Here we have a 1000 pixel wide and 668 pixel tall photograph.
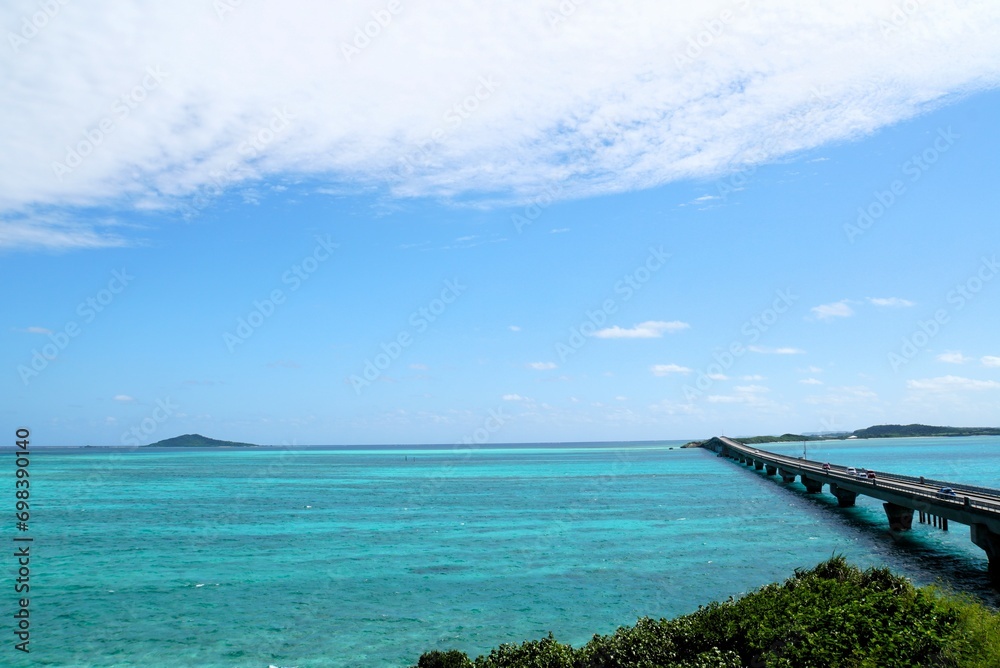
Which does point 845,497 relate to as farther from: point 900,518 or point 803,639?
point 803,639

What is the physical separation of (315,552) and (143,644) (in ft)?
60.4

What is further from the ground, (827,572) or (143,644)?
(827,572)

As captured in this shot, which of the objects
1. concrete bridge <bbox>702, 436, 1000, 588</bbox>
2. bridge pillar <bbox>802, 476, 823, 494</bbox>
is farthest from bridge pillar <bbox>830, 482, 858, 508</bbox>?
bridge pillar <bbox>802, 476, 823, 494</bbox>

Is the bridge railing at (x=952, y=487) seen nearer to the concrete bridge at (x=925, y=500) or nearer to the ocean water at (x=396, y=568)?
the concrete bridge at (x=925, y=500)

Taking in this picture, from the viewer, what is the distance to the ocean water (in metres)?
26.1

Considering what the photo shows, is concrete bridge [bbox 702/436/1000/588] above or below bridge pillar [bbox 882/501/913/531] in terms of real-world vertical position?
above

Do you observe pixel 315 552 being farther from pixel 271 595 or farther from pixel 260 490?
pixel 260 490

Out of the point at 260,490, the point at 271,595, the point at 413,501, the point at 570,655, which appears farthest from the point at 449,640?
the point at 260,490

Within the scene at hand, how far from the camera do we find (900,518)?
168ft

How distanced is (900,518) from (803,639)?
40.2 meters

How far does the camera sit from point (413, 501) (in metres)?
77.6

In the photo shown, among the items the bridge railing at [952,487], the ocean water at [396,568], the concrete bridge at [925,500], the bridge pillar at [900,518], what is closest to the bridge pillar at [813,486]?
the concrete bridge at [925,500]

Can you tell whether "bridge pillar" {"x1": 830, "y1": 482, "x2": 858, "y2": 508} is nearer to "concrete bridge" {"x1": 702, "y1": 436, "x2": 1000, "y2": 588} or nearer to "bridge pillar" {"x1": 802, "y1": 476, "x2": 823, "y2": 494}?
"concrete bridge" {"x1": 702, "y1": 436, "x2": 1000, "y2": 588}

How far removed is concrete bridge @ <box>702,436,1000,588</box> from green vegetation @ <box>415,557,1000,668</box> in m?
18.5
